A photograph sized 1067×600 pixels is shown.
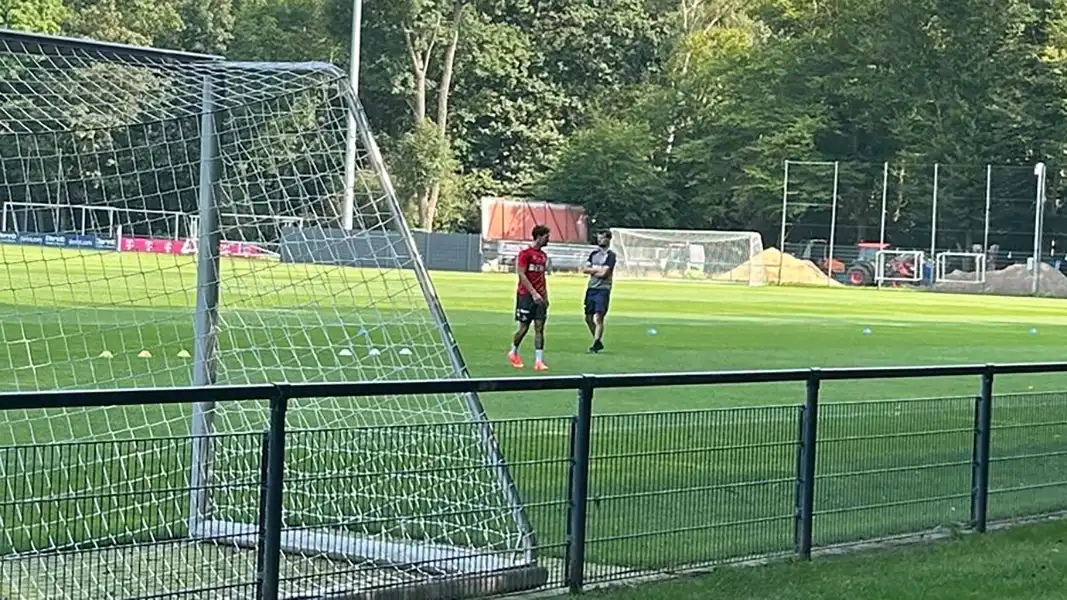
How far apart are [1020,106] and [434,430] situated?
70.6 m

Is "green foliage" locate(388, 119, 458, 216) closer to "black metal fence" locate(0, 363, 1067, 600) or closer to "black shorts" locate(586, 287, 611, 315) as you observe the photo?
"black shorts" locate(586, 287, 611, 315)

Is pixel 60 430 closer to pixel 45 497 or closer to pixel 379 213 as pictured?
pixel 379 213

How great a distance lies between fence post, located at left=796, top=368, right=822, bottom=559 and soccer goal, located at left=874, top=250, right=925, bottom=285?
60.5m

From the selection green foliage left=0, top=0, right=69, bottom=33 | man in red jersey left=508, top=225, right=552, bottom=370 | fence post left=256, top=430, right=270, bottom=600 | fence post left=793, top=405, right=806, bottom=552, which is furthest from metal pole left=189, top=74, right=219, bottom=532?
green foliage left=0, top=0, right=69, bottom=33

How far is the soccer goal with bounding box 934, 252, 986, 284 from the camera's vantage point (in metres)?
67.4

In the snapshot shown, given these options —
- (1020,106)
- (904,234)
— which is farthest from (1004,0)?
(904,234)

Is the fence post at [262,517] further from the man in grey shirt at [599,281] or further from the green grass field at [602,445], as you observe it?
the man in grey shirt at [599,281]

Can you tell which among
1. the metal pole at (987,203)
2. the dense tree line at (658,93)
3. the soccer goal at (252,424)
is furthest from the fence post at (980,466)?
the dense tree line at (658,93)

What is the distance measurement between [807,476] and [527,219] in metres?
68.4

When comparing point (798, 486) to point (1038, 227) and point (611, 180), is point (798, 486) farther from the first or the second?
point (611, 180)

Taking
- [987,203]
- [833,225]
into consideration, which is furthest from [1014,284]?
[833,225]

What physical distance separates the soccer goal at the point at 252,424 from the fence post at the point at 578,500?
0.58 ft

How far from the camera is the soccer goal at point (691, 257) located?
67312 millimetres

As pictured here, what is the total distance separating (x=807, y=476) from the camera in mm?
8688
